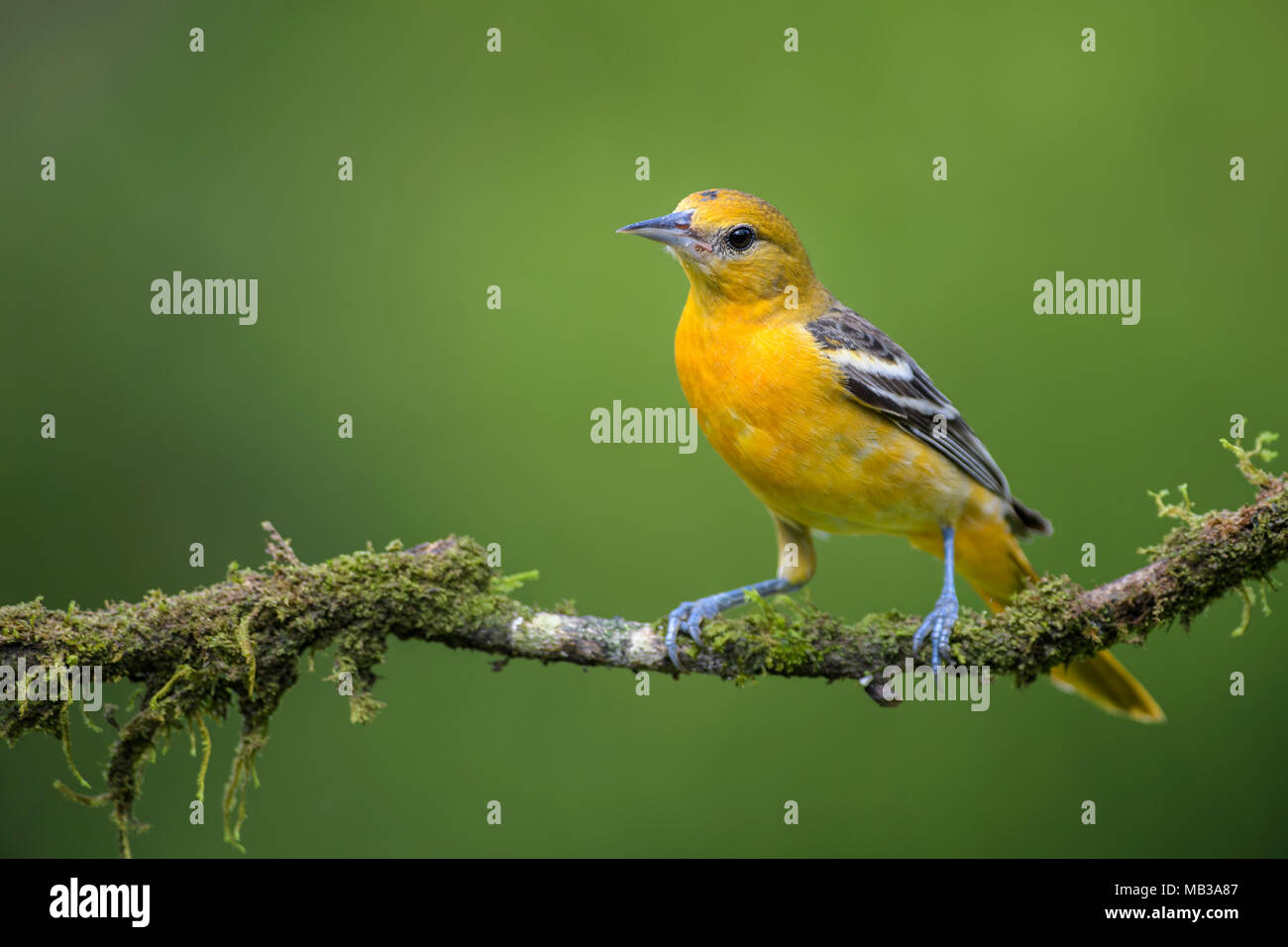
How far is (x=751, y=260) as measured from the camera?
453cm

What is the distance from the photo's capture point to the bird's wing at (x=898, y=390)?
4.40m

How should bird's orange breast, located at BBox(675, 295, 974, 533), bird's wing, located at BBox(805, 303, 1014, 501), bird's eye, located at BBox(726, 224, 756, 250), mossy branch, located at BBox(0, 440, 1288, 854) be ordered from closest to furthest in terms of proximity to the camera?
mossy branch, located at BBox(0, 440, 1288, 854) < bird's orange breast, located at BBox(675, 295, 974, 533) < bird's wing, located at BBox(805, 303, 1014, 501) < bird's eye, located at BBox(726, 224, 756, 250)

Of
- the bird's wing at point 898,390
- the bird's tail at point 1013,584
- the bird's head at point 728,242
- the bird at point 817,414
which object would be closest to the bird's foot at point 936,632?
the bird at point 817,414

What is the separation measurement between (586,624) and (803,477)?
1.10 meters

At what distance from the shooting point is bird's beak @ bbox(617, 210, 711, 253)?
4461mm

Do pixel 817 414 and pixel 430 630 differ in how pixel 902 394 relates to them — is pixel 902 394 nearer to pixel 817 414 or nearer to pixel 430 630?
pixel 817 414

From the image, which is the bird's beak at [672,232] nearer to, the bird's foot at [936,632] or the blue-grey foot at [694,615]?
the blue-grey foot at [694,615]

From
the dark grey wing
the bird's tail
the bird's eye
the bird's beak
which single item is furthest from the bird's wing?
the bird's beak

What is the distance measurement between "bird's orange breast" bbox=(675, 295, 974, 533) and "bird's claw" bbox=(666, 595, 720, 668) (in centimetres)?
62

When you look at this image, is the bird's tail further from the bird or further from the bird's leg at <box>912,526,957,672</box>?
the bird's leg at <box>912,526,957,672</box>

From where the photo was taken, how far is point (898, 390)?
4.52m

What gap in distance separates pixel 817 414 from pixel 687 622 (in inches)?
39.0

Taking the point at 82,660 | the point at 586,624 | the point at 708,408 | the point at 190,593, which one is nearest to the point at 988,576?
the point at 708,408

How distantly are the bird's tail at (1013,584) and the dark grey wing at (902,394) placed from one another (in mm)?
170
